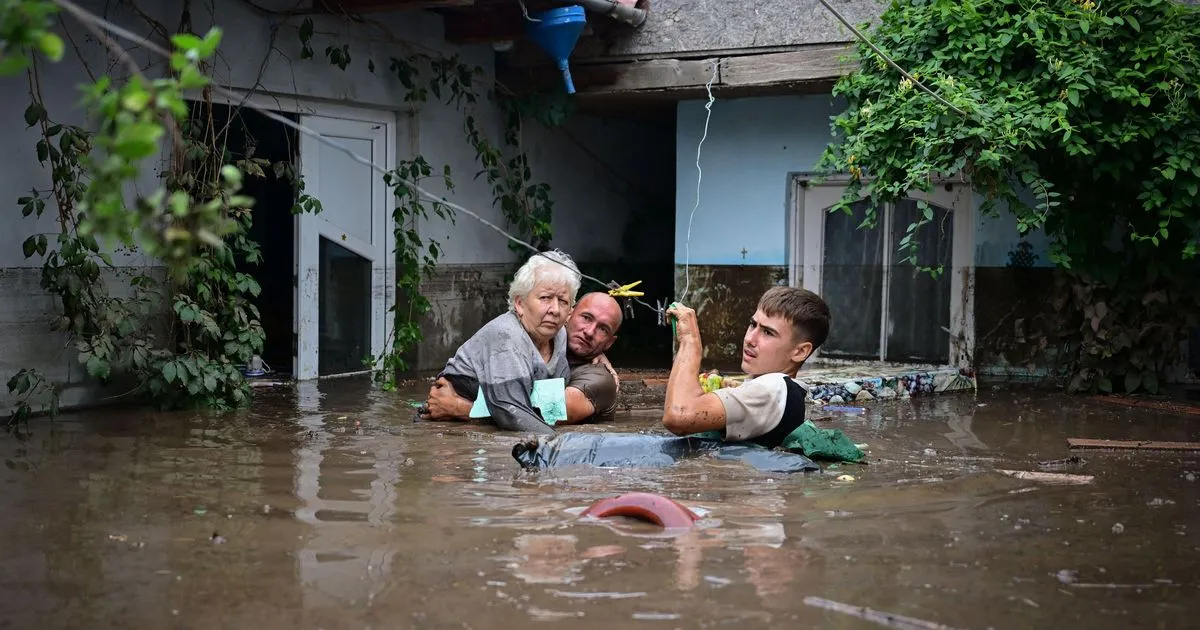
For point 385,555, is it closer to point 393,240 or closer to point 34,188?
point 34,188

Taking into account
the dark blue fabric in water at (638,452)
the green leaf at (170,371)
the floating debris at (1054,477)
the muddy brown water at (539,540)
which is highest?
the green leaf at (170,371)

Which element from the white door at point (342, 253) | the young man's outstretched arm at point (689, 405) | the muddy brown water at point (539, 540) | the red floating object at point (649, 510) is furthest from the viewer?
the white door at point (342, 253)

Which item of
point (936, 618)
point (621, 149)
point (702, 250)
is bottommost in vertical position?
point (936, 618)

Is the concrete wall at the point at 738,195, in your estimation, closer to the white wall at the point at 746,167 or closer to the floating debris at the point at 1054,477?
the white wall at the point at 746,167

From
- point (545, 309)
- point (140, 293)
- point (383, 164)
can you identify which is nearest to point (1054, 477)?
point (545, 309)

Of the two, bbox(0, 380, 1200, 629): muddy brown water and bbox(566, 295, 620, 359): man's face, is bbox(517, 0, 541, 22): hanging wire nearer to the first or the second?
bbox(566, 295, 620, 359): man's face

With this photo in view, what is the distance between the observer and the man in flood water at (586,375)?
7266 mm

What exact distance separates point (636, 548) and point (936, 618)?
114 centimetres

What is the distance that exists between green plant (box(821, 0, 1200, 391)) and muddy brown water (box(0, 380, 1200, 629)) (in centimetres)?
242

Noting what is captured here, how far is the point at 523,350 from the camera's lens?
6953mm

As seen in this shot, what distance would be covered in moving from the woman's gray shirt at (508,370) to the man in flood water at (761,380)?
57.8 inches

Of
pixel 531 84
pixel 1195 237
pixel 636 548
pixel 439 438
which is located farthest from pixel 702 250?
pixel 636 548

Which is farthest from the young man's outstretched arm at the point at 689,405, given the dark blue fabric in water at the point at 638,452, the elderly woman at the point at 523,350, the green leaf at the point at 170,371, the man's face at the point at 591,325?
the green leaf at the point at 170,371

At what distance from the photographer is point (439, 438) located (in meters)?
6.89
